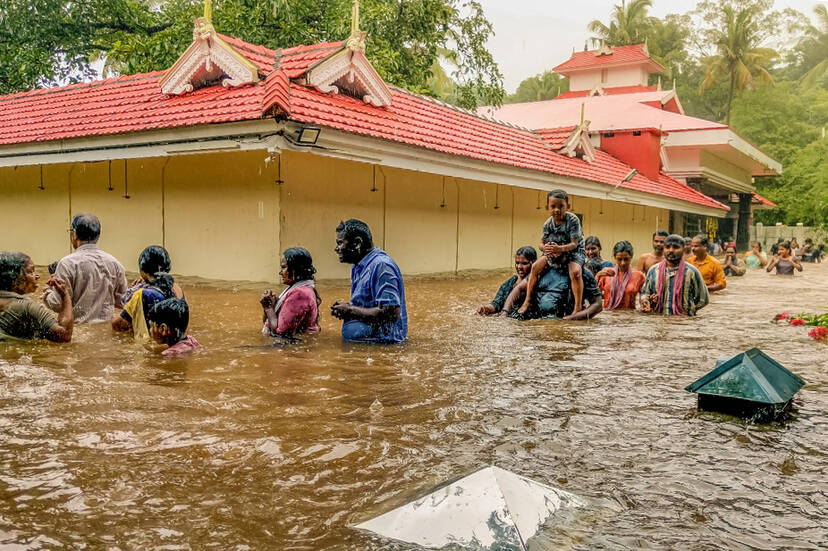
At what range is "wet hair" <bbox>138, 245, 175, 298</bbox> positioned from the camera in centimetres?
619

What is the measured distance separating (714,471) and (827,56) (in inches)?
2638

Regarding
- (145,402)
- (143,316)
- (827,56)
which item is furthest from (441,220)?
(827,56)

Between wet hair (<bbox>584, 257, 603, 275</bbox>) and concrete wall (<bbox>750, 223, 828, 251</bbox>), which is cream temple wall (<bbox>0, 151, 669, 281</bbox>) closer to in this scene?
wet hair (<bbox>584, 257, 603, 275</bbox>)

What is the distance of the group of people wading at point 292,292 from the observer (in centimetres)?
581

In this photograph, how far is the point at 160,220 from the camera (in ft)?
38.6

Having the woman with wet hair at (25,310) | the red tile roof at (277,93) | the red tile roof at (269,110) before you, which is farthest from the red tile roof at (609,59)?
the woman with wet hair at (25,310)

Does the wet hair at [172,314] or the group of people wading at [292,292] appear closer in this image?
the wet hair at [172,314]

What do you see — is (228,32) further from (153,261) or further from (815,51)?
(815,51)

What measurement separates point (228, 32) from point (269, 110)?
1097cm

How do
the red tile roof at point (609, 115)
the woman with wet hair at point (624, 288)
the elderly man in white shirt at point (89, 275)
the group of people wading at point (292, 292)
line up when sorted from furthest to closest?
the red tile roof at point (609, 115), the woman with wet hair at point (624, 288), the elderly man in white shirt at point (89, 275), the group of people wading at point (292, 292)

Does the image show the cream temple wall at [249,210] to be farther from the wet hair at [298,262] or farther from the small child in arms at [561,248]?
the wet hair at [298,262]

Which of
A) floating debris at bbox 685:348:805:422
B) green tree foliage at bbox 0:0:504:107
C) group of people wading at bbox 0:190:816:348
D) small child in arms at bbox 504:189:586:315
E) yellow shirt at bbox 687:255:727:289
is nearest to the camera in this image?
floating debris at bbox 685:348:805:422

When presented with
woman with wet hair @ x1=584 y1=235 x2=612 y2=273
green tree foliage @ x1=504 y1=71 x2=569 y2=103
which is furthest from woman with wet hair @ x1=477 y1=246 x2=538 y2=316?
green tree foliage @ x1=504 y1=71 x2=569 y2=103

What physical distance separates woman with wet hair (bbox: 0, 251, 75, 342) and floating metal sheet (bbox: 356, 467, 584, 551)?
4.25m
